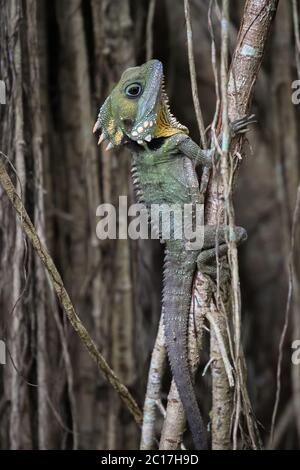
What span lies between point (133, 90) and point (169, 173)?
364 mm

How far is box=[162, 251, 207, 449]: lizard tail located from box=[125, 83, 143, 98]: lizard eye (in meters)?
0.66

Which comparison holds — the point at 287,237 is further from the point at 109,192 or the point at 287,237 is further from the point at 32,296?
the point at 32,296

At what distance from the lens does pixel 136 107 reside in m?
2.60

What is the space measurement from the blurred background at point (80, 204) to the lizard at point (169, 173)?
1.52 ft

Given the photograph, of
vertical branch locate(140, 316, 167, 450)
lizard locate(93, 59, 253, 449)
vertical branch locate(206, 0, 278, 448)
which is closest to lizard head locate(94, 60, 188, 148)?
lizard locate(93, 59, 253, 449)

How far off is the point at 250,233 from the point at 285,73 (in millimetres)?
1518

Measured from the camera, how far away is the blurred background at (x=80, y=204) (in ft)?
9.55

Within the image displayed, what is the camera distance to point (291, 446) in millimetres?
4422

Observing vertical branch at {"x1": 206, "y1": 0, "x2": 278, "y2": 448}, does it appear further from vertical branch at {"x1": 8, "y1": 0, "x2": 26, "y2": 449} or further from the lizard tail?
vertical branch at {"x1": 8, "y1": 0, "x2": 26, "y2": 449}

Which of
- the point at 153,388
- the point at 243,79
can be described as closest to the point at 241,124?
the point at 243,79

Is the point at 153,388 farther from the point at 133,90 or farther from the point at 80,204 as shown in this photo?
the point at 80,204

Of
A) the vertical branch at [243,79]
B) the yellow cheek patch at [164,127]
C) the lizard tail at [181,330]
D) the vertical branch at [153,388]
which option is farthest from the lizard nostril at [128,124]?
the vertical branch at [153,388]

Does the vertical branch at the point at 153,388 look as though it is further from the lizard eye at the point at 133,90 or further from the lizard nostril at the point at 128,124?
the lizard eye at the point at 133,90
